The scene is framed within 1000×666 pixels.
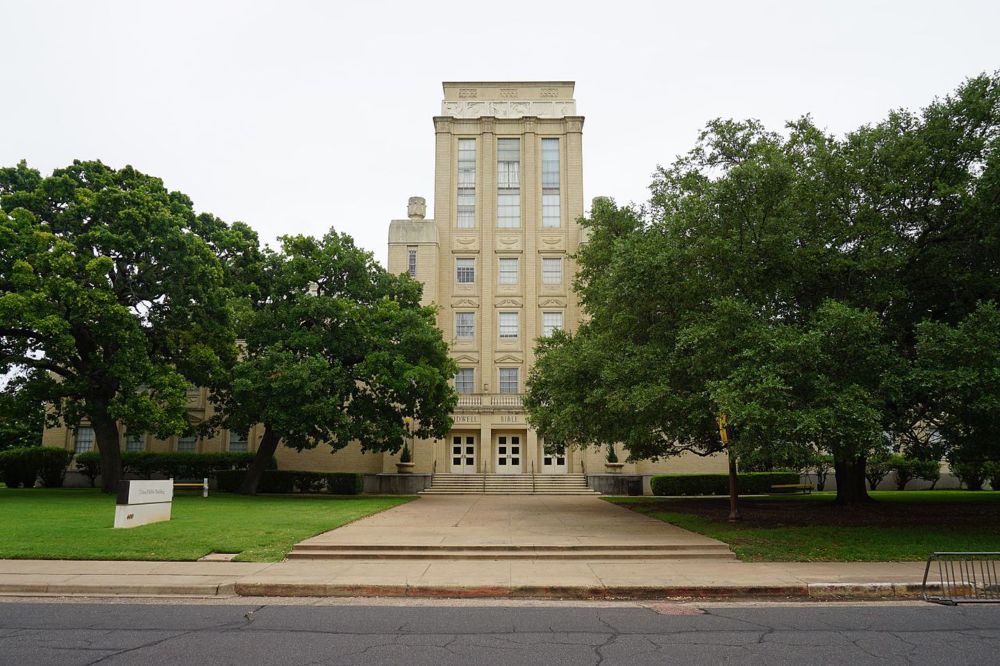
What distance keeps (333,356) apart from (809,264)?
63.2 ft

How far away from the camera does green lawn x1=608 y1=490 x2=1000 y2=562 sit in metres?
13.4

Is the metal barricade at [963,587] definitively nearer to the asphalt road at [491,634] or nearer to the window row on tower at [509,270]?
the asphalt road at [491,634]

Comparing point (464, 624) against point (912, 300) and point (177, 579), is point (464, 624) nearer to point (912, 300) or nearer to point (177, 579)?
point (177, 579)

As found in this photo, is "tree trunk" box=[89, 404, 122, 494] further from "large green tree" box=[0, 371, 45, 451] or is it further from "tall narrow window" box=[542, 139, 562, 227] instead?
"tall narrow window" box=[542, 139, 562, 227]

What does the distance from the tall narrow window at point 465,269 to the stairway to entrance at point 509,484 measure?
489 inches

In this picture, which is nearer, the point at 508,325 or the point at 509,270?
the point at 508,325

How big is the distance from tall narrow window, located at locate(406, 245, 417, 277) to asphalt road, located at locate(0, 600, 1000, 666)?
3238 cm

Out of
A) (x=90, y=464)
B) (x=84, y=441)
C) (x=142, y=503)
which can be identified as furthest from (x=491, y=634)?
(x=84, y=441)

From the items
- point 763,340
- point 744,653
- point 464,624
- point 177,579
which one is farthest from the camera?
point 763,340

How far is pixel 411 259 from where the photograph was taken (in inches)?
1614

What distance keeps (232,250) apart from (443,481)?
1538 cm

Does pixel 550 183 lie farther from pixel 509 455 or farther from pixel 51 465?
Result: pixel 51 465

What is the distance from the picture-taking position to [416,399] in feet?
96.5

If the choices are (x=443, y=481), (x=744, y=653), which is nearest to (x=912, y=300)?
(x=744, y=653)
